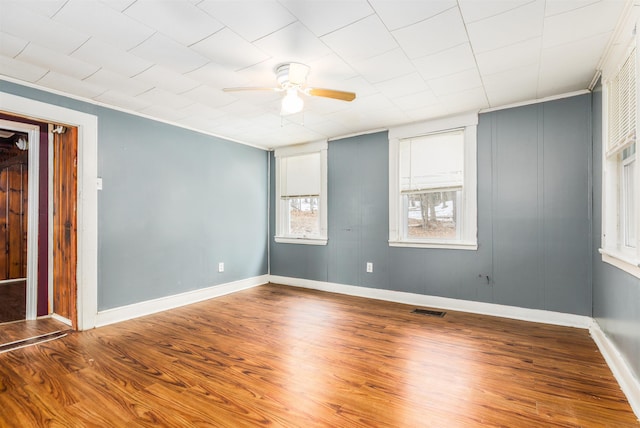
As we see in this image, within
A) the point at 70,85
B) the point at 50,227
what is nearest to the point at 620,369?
the point at 70,85

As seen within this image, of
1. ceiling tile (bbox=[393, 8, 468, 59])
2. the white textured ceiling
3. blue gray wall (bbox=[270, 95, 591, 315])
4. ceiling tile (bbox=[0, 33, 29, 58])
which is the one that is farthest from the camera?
blue gray wall (bbox=[270, 95, 591, 315])

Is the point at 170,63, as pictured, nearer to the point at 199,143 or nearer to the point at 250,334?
the point at 199,143

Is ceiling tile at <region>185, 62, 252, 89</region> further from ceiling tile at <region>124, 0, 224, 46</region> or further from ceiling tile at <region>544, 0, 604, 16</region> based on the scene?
ceiling tile at <region>544, 0, 604, 16</region>

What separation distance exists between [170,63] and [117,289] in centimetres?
251

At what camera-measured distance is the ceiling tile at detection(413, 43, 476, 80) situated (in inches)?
95.3

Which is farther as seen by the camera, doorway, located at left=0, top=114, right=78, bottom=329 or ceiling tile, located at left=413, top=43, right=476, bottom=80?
doorway, located at left=0, top=114, right=78, bottom=329

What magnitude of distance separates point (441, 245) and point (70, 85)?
435cm

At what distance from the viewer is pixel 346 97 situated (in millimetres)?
2625

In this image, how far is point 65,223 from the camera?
3510 mm

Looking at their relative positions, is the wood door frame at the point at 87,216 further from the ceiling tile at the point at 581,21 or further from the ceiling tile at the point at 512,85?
the ceiling tile at the point at 581,21

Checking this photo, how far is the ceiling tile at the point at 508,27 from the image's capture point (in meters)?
Result: 1.96

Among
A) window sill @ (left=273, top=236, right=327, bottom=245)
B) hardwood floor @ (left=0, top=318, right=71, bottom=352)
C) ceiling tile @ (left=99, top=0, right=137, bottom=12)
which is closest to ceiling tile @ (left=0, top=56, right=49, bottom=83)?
ceiling tile @ (left=99, top=0, right=137, bottom=12)

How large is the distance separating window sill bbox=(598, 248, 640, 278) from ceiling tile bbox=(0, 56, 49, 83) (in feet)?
15.0

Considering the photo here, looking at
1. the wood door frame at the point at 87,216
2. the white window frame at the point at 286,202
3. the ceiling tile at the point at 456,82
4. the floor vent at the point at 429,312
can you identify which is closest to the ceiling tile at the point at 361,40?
the ceiling tile at the point at 456,82
